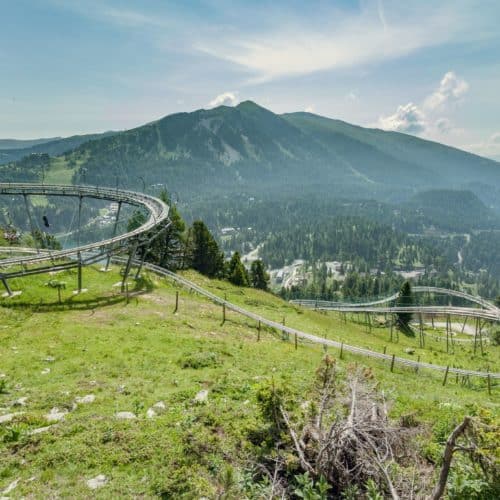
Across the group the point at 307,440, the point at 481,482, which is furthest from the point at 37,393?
the point at 481,482

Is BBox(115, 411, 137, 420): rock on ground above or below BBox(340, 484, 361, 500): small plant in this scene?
below

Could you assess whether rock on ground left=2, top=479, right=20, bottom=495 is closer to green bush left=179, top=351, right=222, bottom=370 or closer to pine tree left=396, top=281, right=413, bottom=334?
green bush left=179, top=351, right=222, bottom=370

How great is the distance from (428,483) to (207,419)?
894 centimetres

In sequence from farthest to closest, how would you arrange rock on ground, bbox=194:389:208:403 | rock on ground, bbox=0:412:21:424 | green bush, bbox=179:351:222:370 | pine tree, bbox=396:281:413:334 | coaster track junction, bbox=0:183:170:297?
pine tree, bbox=396:281:413:334 → coaster track junction, bbox=0:183:170:297 → green bush, bbox=179:351:222:370 → rock on ground, bbox=194:389:208:403 → rock on ground, bbox=0:412:21:424

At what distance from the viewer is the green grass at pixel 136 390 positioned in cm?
1255

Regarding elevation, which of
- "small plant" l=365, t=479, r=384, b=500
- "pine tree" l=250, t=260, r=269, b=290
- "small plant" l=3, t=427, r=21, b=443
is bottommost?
"pine tree" l=250, t=260, r=269, b=290

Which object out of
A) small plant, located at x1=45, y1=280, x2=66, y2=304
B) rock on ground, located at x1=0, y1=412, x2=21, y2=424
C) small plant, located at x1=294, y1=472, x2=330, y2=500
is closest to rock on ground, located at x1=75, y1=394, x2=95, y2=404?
rock on ground, located at x1=0, y1=412, x2=21, y2=424

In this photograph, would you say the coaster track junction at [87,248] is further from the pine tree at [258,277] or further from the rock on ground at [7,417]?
the pine tree at [258,277]

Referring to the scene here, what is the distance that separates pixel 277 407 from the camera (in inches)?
521

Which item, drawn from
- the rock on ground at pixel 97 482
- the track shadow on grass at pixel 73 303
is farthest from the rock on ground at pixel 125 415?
the track shadow on grass at pixel 73 303

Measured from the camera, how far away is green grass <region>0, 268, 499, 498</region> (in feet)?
Result: 41.2

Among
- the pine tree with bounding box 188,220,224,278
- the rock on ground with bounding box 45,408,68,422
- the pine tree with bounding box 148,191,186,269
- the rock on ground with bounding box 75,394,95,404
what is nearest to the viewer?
the rock on ground with bounding box 45,408,68,422

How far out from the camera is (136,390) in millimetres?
18938

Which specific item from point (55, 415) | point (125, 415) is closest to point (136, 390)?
point (125, 415)
